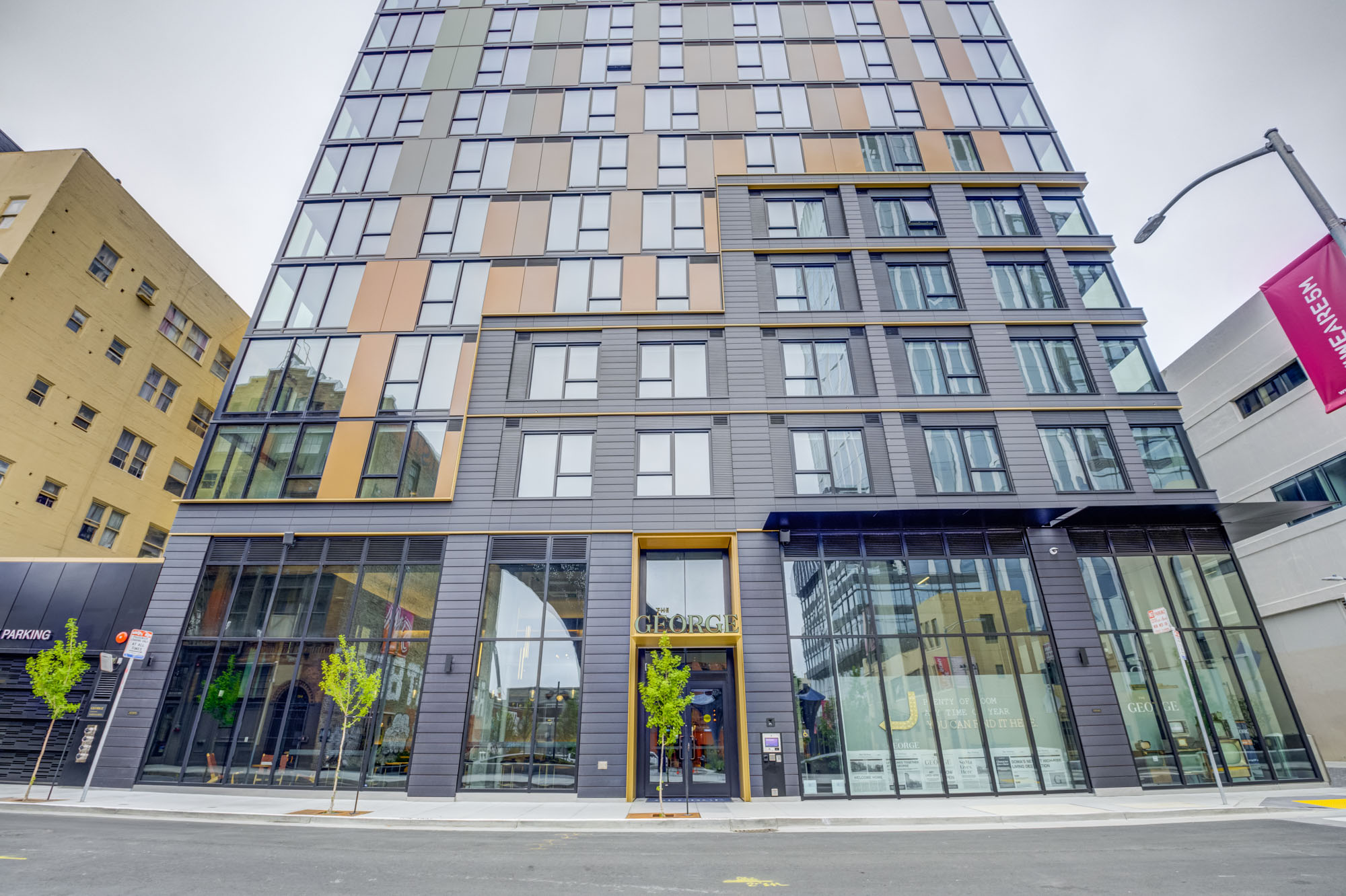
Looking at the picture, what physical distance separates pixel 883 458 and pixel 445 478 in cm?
1433

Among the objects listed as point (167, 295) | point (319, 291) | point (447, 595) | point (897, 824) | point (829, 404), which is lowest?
point (897, 824)

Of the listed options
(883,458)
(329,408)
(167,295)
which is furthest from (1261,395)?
(167,295)

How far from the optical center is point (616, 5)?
102 feet

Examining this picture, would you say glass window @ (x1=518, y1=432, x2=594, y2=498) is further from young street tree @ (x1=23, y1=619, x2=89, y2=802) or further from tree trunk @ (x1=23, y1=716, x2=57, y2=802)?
tree trunk @ (x1=23, y1=716, x2=57, y2=802)

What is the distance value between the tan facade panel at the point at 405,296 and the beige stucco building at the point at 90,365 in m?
14.0

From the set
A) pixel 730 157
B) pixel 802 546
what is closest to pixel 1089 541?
pixel 802 546

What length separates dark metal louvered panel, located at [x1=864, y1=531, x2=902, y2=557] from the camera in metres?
18.1

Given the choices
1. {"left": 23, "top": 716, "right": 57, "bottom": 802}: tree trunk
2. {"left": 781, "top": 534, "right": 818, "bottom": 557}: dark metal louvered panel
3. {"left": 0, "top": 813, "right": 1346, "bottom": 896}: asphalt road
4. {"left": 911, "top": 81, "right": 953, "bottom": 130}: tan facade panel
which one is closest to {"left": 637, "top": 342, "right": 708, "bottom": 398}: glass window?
{"left": 781, "top": 534, "right": 818, "bottom": 557}: dark metal louvered panel

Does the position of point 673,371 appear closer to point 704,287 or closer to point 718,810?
point 704,287

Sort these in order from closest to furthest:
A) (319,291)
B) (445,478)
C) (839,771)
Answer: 1. (839,771)
2. (445,478)
3. (319,291)

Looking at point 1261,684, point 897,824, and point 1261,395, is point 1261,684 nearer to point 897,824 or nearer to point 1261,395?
point 897,824

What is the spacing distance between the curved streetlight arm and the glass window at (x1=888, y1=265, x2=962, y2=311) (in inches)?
494

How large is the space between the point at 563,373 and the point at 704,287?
6.30 m

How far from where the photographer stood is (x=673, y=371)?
Result: 69.3 feet
